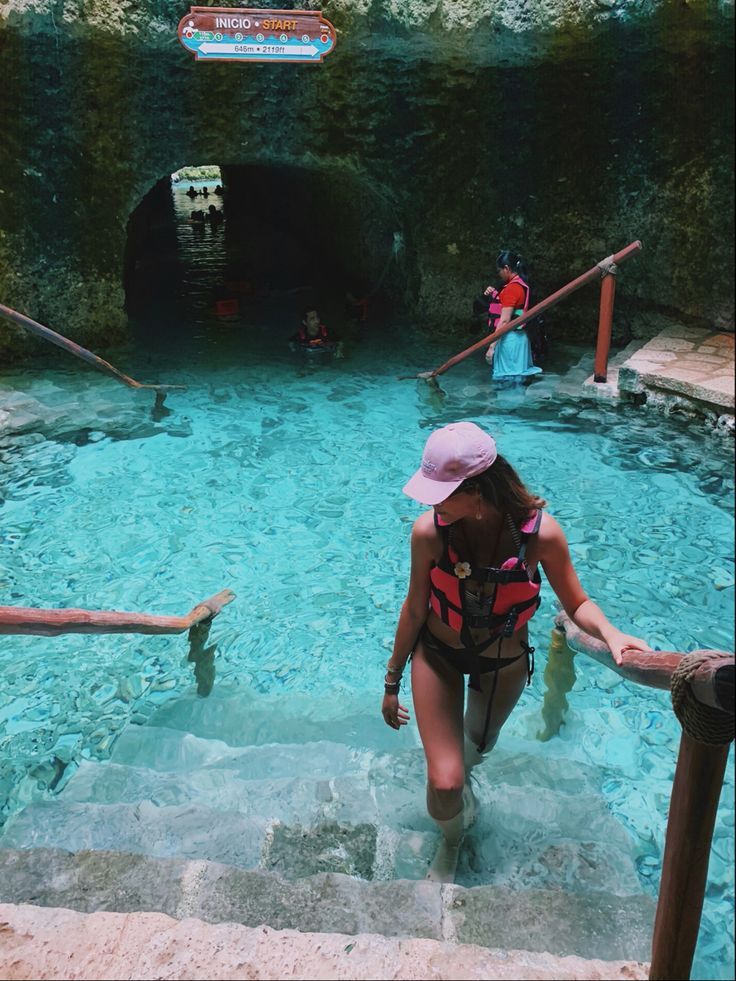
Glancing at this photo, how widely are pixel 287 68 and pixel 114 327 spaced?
3.88 meters

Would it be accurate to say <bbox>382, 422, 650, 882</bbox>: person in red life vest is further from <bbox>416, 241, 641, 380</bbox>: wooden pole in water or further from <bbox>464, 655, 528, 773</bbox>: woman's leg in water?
<bbox>416, 241, 641, 380</bbox>: wooden pole in water

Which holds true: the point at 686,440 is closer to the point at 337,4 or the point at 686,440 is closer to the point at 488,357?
the point at 488,357

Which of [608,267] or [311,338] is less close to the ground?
[608,267]

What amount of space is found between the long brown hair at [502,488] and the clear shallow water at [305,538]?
103 cm

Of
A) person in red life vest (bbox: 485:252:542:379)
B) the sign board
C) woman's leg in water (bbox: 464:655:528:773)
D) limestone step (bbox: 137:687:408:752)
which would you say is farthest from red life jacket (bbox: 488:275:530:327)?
woman's leg in water (bbox: 464:655:528:773)

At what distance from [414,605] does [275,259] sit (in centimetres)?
1504

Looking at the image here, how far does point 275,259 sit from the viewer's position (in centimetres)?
1667

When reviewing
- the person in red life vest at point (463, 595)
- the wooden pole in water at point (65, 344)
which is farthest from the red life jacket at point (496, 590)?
the wooden pole in water at point (65, 344)

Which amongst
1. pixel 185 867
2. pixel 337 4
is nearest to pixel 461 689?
pixel 185 867

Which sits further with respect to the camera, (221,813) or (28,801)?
(28,801)

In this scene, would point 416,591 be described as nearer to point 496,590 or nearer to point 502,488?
point 496,590

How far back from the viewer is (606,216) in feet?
31.8

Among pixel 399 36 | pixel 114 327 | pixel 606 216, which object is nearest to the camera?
pixel 399 36

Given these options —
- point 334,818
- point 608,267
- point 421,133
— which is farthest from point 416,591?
point 421,133
